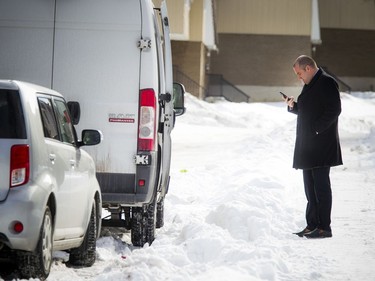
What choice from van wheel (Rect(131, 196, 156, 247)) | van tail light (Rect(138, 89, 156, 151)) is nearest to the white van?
van tail light (Rect(138, 89, 156, 151))

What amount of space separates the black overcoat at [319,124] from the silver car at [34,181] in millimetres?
2877

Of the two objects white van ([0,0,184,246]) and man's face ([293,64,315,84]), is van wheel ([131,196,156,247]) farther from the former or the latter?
man's face ([293,64,315,84])

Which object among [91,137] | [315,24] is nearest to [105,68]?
[91,137]

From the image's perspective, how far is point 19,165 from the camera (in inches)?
284

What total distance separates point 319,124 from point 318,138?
192mm

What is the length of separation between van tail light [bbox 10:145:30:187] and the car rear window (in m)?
0.12

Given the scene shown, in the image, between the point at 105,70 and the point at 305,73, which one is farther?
the point at 305,73

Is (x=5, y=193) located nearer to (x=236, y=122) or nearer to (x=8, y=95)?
(x=8, y=95)

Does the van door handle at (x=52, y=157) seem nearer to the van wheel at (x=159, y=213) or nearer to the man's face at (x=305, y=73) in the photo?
the man's face at (x=305, y=73)

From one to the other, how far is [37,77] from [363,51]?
53.6 metres

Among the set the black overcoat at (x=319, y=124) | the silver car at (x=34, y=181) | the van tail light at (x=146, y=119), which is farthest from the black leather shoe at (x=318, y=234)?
the silver car at (x=34, y=181)

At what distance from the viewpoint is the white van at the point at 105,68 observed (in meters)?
10.2

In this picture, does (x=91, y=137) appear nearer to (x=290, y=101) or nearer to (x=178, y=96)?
(x=290, y=101)

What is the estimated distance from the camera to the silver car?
7176mm
